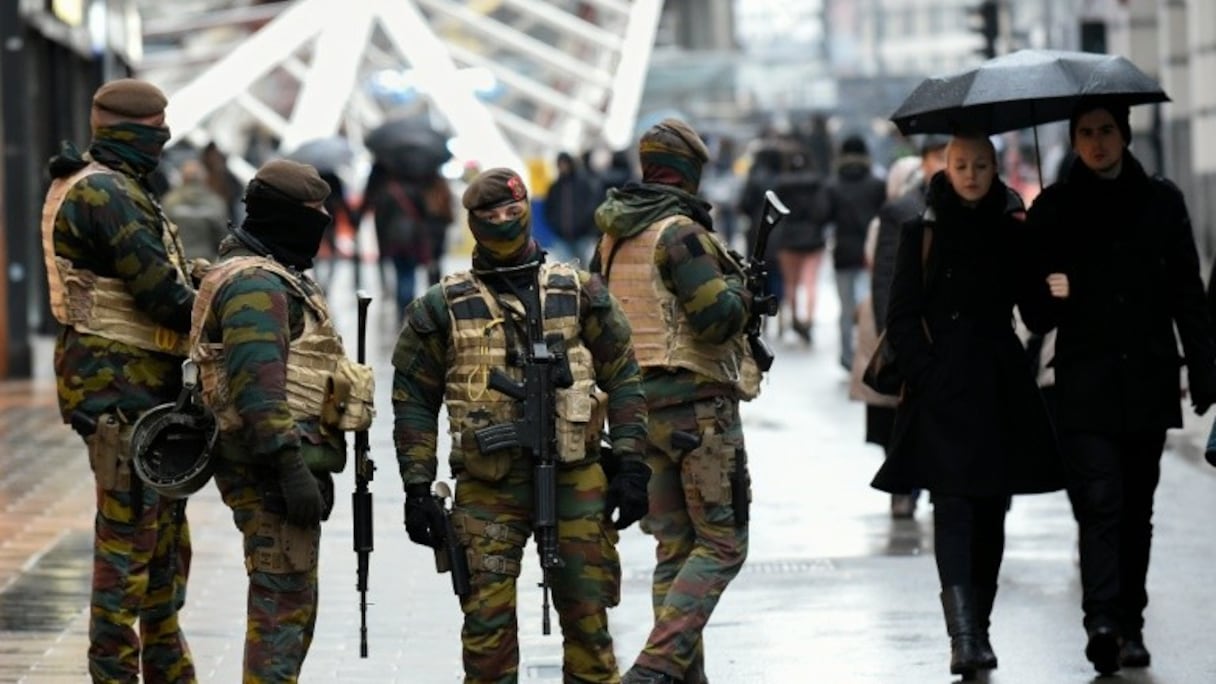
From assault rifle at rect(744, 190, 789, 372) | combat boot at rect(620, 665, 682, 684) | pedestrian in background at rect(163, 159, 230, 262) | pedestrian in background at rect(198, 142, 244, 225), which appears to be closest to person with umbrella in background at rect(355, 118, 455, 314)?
pedestrian in background at rect(198, 142, 244, 225)

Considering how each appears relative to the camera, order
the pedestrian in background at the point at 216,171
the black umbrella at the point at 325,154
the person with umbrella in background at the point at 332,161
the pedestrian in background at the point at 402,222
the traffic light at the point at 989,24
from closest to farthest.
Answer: the traffic light at the point at 989,24 → the pedestrian in background at the point at 402,222 → the pedestrian in background at the point at 216,171 → the person with umbrella in background at the point at 332,161 → the black umbrella at the point at 325,154

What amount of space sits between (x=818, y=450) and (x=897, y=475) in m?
7.09

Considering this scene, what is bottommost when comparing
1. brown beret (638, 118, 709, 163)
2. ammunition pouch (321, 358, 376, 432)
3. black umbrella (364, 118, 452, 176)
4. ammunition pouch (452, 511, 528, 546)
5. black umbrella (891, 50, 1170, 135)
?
ammunition pouch (452, 511, 528, 546)

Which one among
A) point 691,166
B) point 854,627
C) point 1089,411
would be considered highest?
point 691,166

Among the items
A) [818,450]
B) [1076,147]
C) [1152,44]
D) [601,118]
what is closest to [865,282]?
[818,450]

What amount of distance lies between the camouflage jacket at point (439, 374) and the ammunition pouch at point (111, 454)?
40.2 inches

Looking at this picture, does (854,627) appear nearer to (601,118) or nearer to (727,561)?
(727,561)

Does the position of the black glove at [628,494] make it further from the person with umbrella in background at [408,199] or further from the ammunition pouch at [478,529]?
the person with umbrella in background at [408,199]

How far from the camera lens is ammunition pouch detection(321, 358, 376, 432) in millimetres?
7590

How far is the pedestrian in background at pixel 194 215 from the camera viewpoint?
802 inches

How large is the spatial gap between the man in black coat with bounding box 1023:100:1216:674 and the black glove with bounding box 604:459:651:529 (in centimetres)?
212

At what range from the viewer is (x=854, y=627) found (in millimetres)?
10297

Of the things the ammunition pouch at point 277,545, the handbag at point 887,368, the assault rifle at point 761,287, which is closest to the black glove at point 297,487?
the ammunition pouch at point 277,545

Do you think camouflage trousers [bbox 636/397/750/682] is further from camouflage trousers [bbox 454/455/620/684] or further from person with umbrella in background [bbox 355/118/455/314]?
person with umbrella in background [bbox 355/118/455/314]
